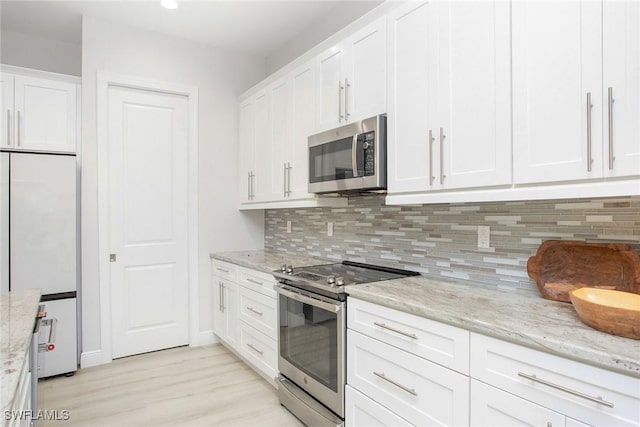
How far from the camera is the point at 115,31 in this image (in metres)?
3.22

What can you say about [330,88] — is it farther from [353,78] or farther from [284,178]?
[284,178]

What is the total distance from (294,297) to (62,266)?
198cm

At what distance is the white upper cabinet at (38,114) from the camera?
289cm

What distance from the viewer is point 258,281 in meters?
2.74

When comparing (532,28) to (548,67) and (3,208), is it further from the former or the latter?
(3,208)

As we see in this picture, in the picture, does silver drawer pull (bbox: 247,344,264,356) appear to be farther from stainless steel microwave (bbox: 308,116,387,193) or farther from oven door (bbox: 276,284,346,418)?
stainless steel microwave (bbox: 308,116,387,193)

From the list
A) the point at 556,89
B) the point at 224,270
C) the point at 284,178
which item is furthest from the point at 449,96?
the point at 224,270

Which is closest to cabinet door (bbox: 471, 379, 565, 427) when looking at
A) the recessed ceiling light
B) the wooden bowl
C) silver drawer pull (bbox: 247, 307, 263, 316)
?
the wooden bowl

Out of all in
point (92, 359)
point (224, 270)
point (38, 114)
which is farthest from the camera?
point (224, 270)

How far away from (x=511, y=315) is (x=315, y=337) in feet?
3.61

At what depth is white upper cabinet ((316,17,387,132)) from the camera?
6.73 feet

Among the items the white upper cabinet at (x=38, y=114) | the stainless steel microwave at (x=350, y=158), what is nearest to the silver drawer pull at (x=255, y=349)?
the stainless steel microwave at (x=350, y=158)

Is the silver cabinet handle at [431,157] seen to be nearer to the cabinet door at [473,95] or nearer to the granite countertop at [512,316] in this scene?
the cabinet door at [473,95]

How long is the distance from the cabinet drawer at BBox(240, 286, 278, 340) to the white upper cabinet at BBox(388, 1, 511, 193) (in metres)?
1.25
